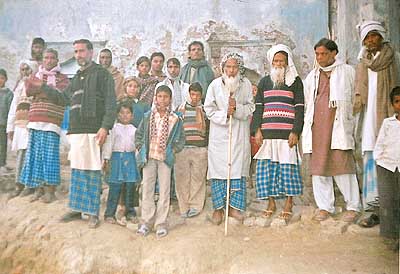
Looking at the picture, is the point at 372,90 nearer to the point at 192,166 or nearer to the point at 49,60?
the point at 192,166

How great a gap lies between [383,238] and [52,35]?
10.2 ft

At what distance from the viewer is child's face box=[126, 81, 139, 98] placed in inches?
179

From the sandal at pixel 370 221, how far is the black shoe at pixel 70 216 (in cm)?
220

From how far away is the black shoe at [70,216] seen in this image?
4414 mm

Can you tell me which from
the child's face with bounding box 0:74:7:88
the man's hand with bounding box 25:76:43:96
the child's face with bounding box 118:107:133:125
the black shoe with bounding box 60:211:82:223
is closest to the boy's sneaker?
the black shoe with bounding box 60:211:82:223

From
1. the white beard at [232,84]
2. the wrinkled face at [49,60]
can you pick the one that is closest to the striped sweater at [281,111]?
the white beard at [232,84]

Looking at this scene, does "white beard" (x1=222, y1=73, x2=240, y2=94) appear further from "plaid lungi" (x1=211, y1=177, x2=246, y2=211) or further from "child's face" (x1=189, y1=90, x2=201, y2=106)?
"plaid lungi" (x1=211, y1=177, x2=246, y2=211)

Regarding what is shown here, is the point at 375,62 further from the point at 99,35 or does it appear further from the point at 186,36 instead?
the point at 99,35

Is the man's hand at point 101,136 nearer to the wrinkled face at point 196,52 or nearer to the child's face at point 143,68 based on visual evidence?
the child's face at point 143,68

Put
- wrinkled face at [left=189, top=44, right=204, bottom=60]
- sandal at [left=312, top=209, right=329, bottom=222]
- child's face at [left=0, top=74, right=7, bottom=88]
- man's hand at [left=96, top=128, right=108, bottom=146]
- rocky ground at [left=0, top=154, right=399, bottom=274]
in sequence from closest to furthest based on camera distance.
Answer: rocky ground at [left=0, top=154, right=399, bottom=274] < sandal at [left=312, top=209, right=329, bottom=222] < man's hand at [left=96, top=128, right=108, bottom=146] < wrinkled face at [left=189, top=44, right=204, bottom=60] < child's face at [left=0, top=74, right=7, bottom=88]

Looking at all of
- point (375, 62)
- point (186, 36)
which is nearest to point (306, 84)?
point (375, 62)

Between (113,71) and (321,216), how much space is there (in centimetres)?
203

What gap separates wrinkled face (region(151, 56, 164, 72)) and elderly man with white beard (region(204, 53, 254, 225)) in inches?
18.1

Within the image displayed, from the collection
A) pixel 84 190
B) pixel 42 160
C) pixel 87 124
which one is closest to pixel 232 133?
pixel 87 124
